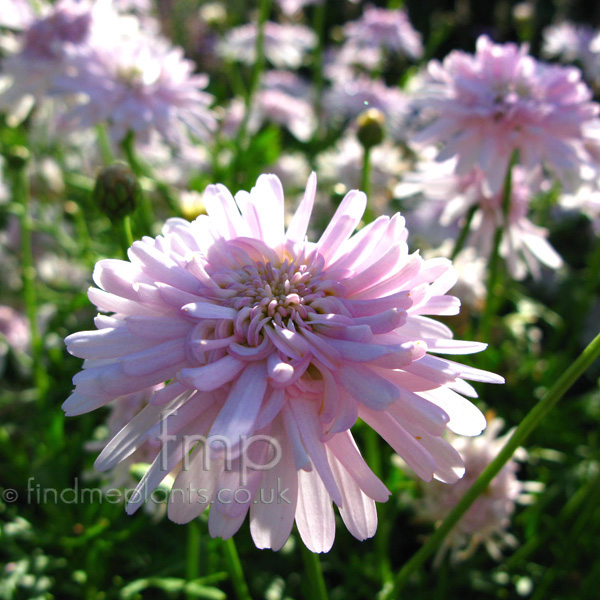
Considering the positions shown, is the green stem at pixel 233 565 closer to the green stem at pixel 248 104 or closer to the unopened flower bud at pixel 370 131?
the unopened flower bud at pixel 370 131

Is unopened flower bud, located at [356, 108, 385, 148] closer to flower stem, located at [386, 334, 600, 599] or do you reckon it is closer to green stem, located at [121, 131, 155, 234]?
green stem, located at [121, 131, 155, 234]

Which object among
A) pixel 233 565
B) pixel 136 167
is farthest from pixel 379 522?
pixel 136 167

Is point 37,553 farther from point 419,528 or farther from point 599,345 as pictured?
point 599,345

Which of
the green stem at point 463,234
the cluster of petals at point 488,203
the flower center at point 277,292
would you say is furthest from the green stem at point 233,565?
the cluster of petals at point 488,203

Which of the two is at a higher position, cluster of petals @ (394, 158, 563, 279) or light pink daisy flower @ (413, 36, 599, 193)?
light pink daisy flower @ (413, 36, 599, 193)

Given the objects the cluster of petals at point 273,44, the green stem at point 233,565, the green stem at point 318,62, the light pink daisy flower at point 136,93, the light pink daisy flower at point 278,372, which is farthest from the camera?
the cluster of petals at point 273,44

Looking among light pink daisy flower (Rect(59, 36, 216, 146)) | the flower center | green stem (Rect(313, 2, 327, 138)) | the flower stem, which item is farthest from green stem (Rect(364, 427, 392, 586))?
green stem (Rect(313, 2, 327, 138))
